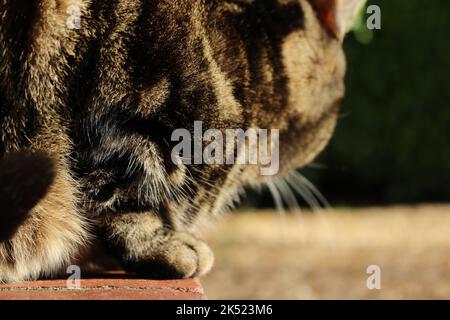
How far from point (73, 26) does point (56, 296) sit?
483mm

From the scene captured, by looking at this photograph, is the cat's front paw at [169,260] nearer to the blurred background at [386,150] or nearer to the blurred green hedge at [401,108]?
the blurred background at [386,150]

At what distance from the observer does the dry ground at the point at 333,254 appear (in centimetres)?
347

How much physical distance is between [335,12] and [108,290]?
2.89 feet

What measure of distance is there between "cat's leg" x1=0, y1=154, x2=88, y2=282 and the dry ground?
1.72 metres

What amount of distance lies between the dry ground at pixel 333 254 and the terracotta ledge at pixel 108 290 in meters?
1.67

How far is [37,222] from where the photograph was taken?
4.72ft

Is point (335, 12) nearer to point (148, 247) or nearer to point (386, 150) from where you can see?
point (148, 247)

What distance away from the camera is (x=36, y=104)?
1.43 metres

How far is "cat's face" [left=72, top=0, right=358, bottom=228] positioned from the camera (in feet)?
4.78

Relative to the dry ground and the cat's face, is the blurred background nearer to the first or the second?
the dry ground

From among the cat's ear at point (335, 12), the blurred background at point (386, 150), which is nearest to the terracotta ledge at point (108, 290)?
the cat's ear at point (335, 12)

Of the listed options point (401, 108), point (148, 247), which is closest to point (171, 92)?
point (148, 247)

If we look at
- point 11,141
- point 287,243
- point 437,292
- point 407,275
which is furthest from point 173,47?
point 287,243

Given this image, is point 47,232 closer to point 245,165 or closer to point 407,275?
point 245,165
